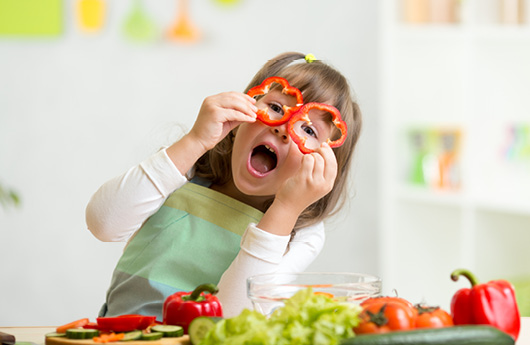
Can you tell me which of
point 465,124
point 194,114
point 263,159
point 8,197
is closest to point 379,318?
point 263,159

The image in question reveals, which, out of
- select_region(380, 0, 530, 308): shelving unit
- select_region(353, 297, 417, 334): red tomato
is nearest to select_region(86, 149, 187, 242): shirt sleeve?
select_region(353, 297, 417, 334): red tomato

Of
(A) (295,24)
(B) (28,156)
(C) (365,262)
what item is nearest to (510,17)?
(A) (295,24)

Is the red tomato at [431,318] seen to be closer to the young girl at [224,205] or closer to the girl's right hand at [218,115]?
the young girl at [224,205]

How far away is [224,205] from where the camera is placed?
5.29 ft

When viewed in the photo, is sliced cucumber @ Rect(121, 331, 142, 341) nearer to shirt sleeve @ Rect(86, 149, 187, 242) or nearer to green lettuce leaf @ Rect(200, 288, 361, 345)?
green lettuce leaf @ Rect(200, 288, 361, 345)

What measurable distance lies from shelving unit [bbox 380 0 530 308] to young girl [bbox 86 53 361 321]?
1736 mm

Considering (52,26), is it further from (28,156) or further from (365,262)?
(365,262)

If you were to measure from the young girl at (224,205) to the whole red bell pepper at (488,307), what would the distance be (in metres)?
0.44

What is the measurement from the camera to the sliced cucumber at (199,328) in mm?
866

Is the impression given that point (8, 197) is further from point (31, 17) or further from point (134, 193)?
point (134, 193)

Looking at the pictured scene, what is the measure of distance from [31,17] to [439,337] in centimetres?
304

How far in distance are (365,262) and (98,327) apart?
2.88m

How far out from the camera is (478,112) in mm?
3320

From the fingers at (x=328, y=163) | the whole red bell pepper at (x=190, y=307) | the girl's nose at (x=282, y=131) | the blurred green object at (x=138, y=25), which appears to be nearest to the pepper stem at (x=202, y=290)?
the whole red bell pepper at (x=190, y=307)
